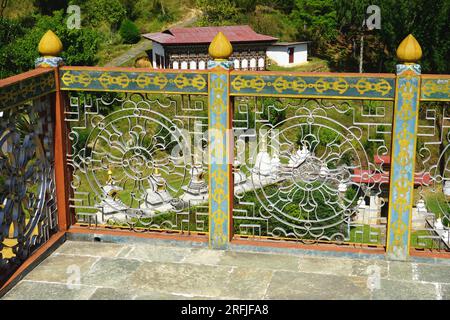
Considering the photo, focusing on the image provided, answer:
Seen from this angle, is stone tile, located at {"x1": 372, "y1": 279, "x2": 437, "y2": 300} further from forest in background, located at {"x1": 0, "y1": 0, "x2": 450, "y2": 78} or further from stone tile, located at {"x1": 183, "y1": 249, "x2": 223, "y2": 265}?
forest in background, located at {"x1": 0, "y1": 0, "x2": 450, "y2": 78}

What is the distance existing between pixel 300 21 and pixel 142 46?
Result: 1033 centimetres

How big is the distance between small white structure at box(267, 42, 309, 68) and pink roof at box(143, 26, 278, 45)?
43.0 inches

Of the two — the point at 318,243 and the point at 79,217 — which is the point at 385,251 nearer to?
the point at 318,243

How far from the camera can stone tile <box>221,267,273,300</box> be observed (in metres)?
4.15

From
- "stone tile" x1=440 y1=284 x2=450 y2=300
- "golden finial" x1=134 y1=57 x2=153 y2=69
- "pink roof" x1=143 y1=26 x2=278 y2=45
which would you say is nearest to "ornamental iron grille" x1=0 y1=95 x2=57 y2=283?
"stone tile" x1=440 y1=284 x2=450 y2=300

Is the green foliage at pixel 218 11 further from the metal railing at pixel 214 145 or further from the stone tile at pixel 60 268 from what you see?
the stone tile at pixel 60 268

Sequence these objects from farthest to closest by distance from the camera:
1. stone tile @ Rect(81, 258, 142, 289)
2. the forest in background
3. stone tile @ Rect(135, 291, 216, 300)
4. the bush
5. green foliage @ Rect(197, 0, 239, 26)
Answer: green foliage @ Rect(197, 0, 239, 26) < the bush < the forest in background < stone tile @ Rect(81, 258, 142, 289) < stone tile @ Rect(135, 291, 216, 300)

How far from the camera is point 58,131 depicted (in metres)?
4.95

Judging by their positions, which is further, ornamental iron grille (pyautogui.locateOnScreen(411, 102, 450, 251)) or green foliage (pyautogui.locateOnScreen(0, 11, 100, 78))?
green foliage (pyautogui.locateOnScreen(0, 11, 100, 78))

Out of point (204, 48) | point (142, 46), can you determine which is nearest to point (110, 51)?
point (142, 46)

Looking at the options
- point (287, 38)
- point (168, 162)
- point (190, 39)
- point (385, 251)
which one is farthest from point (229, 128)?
point (287, 38)

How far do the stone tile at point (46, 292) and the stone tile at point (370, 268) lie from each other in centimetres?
177

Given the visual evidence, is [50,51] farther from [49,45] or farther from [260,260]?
[260,260]
